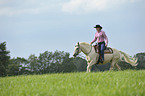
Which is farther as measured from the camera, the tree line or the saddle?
the tree line

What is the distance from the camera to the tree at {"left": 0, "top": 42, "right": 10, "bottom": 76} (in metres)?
32.3

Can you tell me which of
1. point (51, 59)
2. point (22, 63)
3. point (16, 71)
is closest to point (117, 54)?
point (51, 59)

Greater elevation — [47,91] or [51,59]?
[51,59]

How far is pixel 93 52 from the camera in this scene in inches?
466

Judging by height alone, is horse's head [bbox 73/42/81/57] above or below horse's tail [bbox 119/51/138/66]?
above

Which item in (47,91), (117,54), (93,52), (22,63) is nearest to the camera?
(47,91)

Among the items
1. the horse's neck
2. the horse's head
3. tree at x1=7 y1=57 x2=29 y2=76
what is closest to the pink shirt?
the horse's neck

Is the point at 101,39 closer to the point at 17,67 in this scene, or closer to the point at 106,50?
the point at 106,50

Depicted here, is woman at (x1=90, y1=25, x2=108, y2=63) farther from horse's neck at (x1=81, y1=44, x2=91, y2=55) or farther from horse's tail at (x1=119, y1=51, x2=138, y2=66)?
horse's tail at (x1=119, y1=51, x2=138, y2=66)

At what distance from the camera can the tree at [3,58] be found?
106 feet

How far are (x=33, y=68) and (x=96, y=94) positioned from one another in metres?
40.6

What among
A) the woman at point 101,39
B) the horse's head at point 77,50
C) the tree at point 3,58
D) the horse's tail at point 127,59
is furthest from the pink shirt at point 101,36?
the tree at point 3,58

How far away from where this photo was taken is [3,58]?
34.0 m

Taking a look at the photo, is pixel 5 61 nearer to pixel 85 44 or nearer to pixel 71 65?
pixel 71 65
